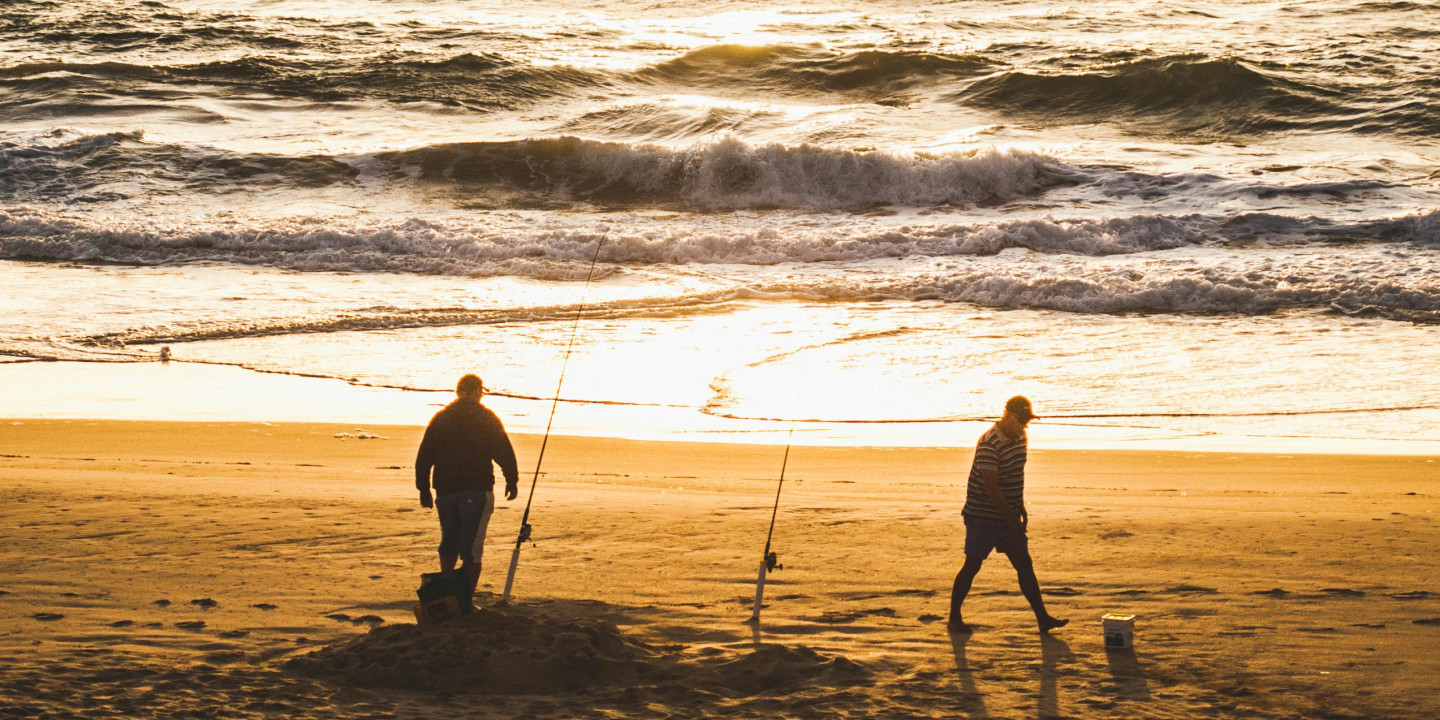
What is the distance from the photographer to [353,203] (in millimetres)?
24734

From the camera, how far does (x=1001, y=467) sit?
614 cm

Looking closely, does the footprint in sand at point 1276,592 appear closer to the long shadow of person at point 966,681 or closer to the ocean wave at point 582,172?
the long shadow of person at point 966,681

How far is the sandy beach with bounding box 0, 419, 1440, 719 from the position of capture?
5266 mm

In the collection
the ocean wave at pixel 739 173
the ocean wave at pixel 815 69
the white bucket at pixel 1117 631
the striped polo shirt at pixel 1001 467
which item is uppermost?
the ocean wave at pixel 815 69

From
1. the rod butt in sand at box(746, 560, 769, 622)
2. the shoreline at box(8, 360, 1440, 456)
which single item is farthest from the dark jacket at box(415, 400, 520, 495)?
the shoreline at box(8, 360, 1440, 456)

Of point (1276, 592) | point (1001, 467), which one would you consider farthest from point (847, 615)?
point (1276, 592)

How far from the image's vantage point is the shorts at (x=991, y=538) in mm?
6191

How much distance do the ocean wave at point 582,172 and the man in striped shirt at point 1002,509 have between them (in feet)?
60.7

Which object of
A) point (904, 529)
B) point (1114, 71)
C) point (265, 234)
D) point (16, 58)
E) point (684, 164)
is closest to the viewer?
point (904, 529)

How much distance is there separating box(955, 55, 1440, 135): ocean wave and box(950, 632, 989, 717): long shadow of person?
23.9 meters

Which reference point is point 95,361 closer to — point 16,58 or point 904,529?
point 904,529

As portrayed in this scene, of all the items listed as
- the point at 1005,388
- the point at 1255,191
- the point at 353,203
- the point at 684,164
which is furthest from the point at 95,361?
the point at 1255,191

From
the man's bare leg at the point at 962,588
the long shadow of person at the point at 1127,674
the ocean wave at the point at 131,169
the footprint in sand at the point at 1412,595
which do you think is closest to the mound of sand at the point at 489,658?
the man's bare leg at the point at 962,588

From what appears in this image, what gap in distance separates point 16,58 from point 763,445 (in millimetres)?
30231
